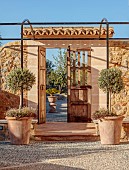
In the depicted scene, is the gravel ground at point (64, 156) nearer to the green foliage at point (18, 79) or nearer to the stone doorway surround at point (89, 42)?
the green foliage at point (18, 79)

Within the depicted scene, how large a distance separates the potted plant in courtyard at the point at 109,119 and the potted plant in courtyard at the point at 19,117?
1.52 m

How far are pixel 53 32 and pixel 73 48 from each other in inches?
37.1

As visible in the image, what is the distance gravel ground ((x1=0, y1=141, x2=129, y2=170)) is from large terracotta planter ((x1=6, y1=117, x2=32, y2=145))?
16cm

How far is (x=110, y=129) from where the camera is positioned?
23.1ft

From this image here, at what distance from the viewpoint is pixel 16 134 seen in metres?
7.07

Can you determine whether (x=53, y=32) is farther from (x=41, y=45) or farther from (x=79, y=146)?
(x=79, y=146)

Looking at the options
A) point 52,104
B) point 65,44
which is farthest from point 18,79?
point 52,104

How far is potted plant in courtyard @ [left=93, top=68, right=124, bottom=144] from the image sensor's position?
277 inches

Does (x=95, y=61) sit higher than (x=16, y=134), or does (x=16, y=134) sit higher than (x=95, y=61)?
(x=95, y=61)

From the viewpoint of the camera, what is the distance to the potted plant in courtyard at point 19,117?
702 centimetres

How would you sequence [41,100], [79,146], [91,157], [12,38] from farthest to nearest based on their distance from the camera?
[41,100] → [12,38] → [79,146] → [91,157]

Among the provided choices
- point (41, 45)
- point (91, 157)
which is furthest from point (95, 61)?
point (91, 157)

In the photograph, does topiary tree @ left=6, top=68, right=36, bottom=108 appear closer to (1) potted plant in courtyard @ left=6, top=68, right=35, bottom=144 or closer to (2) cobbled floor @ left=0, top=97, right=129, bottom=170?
Result: (1) potted plant in courtyard @ left=6, top=68, right=35, bottom=144

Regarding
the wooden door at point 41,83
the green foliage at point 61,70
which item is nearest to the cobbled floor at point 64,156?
the wooden door at point 41,83
